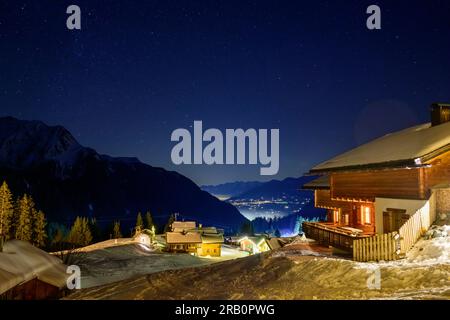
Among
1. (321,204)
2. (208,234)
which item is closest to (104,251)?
(208,234)

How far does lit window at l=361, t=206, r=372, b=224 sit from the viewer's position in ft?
73.6

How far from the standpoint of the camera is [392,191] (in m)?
18.9

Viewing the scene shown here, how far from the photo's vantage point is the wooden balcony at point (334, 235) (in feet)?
58.4

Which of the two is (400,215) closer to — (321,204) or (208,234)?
(321,204)

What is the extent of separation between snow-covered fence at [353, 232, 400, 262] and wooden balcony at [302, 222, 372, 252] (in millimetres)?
1576

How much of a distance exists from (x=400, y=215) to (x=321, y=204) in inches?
442

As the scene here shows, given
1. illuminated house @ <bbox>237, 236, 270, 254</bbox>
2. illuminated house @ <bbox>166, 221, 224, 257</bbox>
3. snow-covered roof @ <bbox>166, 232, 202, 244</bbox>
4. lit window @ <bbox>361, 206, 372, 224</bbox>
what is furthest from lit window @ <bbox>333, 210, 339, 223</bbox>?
snow-covered roof @ <bbox>166, 232, 202, 244</bbox>

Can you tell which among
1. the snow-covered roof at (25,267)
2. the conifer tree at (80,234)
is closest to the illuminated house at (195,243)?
the conifer tree at (80,234)

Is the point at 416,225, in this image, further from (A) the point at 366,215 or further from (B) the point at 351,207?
(B) the point at 351,207

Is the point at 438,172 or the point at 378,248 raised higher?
the point at 438,172

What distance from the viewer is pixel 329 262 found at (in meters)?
15.4

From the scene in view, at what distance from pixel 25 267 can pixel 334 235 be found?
1684 centimetres

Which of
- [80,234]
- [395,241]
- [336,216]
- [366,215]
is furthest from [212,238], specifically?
[395,241]
